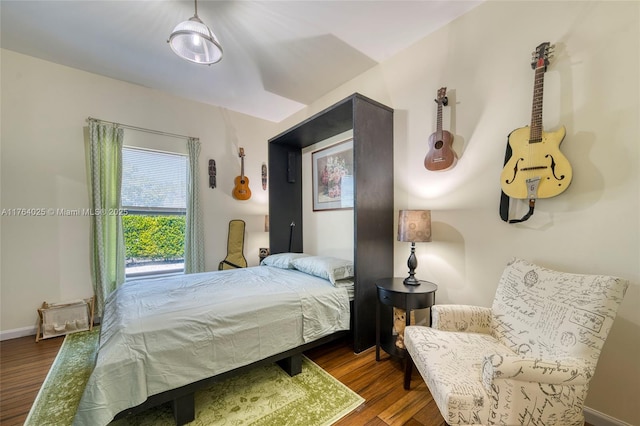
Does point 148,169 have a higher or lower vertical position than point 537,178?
higher

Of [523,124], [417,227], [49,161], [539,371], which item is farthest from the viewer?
[49,161]

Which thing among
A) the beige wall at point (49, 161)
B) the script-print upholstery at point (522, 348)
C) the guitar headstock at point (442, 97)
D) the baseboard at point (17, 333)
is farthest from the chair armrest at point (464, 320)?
the baseboard at point (17, 333)

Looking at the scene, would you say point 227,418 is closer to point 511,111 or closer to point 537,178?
point 537,178

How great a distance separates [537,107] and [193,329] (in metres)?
2.56

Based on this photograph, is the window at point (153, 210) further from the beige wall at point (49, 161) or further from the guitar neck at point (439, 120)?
the guitar neck at point (439, 120)

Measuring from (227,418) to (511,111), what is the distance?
2.79 metres

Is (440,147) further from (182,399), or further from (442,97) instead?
(182,399)

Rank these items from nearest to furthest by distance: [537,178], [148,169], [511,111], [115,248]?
[537,178] < [511,111] < [115,248] < [148,169]

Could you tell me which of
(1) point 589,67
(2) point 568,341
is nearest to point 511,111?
(1) point 589,67

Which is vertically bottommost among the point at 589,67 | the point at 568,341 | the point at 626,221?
the point at 568,341

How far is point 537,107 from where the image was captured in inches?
61.5

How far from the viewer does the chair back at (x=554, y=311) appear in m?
1.11

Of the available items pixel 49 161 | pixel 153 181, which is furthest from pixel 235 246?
pixel 49 161

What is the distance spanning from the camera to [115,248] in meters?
2.93
